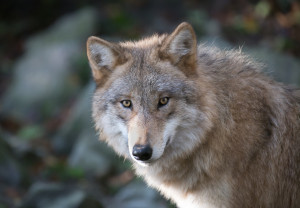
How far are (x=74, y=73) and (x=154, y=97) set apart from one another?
7759 mm

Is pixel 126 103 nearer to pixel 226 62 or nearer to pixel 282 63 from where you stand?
pixel 226 62

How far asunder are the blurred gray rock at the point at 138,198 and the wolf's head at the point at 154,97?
2.71 m

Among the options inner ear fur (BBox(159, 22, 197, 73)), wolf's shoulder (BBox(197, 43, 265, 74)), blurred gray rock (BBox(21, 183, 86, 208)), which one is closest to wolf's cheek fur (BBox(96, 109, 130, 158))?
inner ear fur (BBox(159, 22, 197, 73))

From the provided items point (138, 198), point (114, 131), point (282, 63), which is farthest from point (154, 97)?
point (282, 63)

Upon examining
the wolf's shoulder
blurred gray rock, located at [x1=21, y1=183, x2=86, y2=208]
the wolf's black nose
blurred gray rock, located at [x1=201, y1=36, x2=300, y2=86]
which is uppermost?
the wolf's shoulder

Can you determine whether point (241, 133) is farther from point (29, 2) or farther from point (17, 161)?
point (29, 2)

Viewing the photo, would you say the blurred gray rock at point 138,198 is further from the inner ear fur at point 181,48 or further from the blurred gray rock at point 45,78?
the blurred gray rock at point 45,78

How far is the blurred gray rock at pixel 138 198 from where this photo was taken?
7446mm

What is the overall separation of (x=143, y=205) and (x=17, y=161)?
3175 millimetres

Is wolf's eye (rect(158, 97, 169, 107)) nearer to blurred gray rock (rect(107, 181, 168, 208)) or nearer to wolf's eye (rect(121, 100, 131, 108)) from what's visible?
wolf's eye (rect(121, 100, 131, 108))

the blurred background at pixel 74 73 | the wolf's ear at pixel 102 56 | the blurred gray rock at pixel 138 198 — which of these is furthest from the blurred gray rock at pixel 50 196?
the wolf's ear at pixel 102 56

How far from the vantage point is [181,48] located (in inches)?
184

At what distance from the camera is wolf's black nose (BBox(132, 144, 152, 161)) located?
4.24m

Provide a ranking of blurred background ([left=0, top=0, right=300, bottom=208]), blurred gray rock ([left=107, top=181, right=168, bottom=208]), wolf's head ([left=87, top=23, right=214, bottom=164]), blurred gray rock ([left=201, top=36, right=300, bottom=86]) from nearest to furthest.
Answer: wolf's head ([left=87, top=23, right=214, bottom=164]) → blurred gray rock ([left=107, top=181, right=168, bottom=208]) → blurred background ([left=0, top=0, right=300, bottom=208]) → blurred gray rock ([left=201, top=36, right=300, bottom=86])
